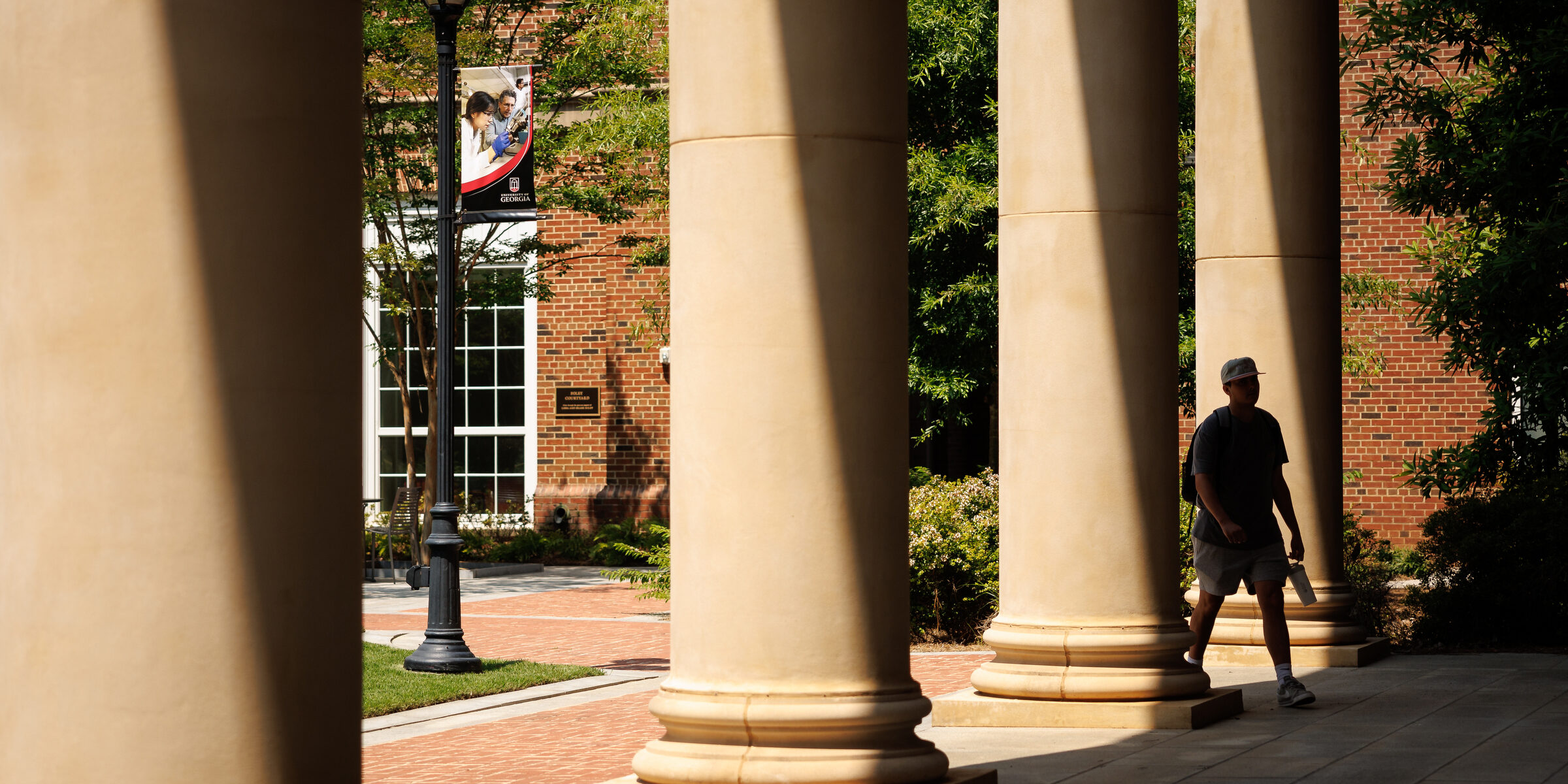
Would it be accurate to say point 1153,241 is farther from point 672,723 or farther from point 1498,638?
point 1498,638

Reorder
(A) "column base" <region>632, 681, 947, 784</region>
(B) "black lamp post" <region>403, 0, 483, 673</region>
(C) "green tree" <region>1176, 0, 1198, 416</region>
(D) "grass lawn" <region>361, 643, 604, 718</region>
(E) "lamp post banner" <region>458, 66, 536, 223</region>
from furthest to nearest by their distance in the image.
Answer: (C) "green tree" <region>1176, 0, 1198, 416</region> < (E) "lamp post banner" <region>458, 66, 536, 223</region> < (B) "black lamp post" <region>403, 0, 483, 673</region> < (D) "grass lawn" <region>361, 643, 604, 718</region> < (A) "column base" <region>632, 681, 947, 784</region>

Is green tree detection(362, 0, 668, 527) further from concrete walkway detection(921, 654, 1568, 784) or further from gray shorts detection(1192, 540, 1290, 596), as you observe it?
concrete walkway detection(921, 654, 1568, 784)

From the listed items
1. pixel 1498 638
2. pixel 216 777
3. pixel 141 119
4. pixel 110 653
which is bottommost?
pixel 1498 638

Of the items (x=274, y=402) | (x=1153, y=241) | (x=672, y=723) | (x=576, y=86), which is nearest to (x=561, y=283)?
(x=576, y=86)

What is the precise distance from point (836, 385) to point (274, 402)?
2526mm

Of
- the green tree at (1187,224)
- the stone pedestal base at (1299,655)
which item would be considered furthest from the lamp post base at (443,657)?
the green tree at (1187,224)

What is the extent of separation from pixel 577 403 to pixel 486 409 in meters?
1.63

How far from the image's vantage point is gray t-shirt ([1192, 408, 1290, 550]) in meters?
8.93

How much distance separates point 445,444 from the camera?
43.1 feet

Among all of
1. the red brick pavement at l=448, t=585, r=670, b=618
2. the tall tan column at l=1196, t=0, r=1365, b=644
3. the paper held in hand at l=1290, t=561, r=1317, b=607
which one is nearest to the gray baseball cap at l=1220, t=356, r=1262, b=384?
the paper held in hand at l=1290, t=561, r=1317, b=607

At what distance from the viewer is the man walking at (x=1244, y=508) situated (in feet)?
29.3

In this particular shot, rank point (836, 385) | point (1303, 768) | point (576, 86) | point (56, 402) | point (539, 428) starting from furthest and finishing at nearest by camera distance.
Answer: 1. point (539, 428)
2. point (576, 86)
3. point (1303, 768)
4. point (836, 385)
5. point (56, 402)

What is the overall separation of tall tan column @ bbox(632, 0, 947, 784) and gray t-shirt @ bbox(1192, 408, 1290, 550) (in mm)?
3896

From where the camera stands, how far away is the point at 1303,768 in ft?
23.0
